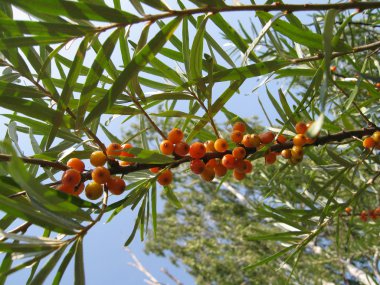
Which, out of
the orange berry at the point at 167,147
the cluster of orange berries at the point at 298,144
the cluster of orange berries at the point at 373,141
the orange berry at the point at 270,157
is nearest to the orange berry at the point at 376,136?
the cluster of orange berries at the point at 373,141

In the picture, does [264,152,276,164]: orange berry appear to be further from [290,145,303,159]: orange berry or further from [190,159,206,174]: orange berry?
[190,159,206,174]: orange berry

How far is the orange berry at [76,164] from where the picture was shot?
98 cm

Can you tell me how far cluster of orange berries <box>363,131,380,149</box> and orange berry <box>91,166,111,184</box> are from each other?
0.92 m

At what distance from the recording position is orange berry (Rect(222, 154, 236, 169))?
1068 millimetres

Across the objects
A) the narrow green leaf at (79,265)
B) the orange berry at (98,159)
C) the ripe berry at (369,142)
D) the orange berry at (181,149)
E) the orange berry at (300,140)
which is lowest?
the narrow green leaf at (79,265)

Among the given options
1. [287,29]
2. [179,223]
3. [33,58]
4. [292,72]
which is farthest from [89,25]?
[179,223]

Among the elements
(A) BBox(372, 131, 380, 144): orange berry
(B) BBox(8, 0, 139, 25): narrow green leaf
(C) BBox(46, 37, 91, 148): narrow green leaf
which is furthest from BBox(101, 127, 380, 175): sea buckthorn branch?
(B) BBox(8, 0, 139, 25): narrow green leaf

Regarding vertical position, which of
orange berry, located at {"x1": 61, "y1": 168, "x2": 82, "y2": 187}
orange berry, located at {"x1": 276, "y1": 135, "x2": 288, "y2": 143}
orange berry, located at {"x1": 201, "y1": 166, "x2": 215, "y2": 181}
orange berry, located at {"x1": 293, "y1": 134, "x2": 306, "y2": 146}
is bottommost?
orange berry, located at {"x1": 61, "y1": 168, "x2": 82, "y2": 187}

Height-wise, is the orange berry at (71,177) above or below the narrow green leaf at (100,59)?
below

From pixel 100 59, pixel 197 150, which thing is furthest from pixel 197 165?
pixel 100 59

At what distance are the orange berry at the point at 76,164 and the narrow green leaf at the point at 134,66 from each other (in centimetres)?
21

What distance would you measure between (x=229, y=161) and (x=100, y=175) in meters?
0.40

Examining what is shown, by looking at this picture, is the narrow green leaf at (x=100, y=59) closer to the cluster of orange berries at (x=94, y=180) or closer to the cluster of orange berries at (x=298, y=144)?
the cluster of orange berries at (x=94, y=180)

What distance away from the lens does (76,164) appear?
0.99 metres
